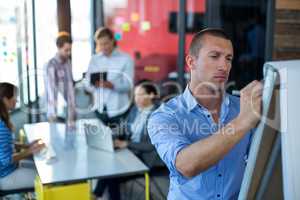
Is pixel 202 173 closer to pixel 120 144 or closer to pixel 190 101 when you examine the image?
pixel 190 101

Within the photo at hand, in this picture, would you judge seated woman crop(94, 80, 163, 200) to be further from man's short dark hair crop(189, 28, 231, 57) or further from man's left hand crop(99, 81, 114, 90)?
man's short dark hair crop(189, 28, 231, 57)

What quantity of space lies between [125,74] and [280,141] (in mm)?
→ 3499

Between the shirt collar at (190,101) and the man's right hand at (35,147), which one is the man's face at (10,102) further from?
the shirt collar at (190,101)

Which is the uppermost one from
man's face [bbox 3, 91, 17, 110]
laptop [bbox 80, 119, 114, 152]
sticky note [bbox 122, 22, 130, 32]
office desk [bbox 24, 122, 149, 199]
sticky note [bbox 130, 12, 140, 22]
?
sticky note [bbox 130, 12, 140, 22]

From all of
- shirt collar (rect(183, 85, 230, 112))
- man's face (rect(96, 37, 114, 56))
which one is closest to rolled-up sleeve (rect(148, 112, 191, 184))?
shirt collar (rect(183, 85, 230, 112))

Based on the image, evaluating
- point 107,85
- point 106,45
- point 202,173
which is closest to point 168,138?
point 202,173

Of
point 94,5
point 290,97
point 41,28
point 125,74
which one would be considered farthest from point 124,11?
point 290,97

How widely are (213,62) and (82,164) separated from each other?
1853 millimetres

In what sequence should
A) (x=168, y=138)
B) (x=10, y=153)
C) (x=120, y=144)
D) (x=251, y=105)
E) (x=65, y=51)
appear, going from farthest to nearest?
1. (x=65, y=51)
2. (x=120, y=144)
3. (x=10, y=153)
4. (x=168, y=138)
5. (x=251, y=105)

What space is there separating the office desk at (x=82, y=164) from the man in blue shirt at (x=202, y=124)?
1382 mm

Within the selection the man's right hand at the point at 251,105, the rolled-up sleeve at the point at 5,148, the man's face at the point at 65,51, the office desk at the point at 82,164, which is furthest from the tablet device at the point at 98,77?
the man's right hand at the point at 251,105

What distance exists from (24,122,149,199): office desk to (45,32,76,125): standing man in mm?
795

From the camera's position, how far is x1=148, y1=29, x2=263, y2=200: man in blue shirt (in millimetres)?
1342

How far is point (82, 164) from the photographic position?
9.99ft
